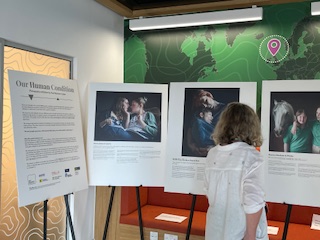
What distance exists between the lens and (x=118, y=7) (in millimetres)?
3803

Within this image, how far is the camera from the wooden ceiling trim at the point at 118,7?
364 cm

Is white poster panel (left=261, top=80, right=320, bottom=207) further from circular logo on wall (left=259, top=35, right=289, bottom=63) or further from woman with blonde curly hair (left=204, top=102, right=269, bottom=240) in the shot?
circular logo on wall (left=259, top=35, right=289, bottom=63)

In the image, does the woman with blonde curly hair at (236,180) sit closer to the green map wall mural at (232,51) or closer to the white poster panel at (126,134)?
the white poster panel at (126,134)

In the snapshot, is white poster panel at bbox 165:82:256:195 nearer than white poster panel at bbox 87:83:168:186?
Yes

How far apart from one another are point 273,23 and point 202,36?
31.4 inches

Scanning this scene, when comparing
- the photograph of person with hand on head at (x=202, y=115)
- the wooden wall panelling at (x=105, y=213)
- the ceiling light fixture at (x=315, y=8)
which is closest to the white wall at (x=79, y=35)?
the wooden wall panelling at (x=105, y=213)

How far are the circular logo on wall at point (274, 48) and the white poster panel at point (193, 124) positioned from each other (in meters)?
0.88

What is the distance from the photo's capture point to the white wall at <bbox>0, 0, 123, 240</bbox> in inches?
108

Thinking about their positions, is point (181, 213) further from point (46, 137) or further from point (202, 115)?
point (46, 137)

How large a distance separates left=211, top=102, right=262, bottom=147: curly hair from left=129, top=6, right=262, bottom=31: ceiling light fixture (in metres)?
1.72

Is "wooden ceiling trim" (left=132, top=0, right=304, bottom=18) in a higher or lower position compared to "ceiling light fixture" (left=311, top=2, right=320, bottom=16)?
higher

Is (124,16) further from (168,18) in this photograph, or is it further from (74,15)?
(74,15)

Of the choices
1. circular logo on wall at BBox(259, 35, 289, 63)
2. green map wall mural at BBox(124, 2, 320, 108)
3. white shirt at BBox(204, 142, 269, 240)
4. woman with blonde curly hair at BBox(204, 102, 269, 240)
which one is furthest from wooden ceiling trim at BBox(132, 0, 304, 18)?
white shirt at BBox(204, 142, 269, 240)

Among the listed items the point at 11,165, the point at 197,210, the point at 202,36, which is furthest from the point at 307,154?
the point at 11,165
